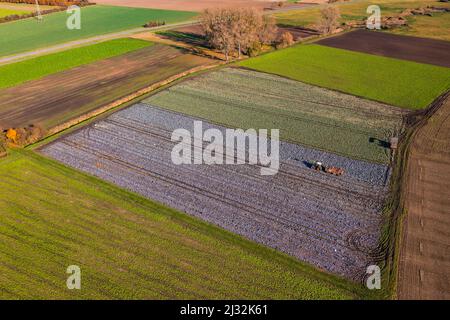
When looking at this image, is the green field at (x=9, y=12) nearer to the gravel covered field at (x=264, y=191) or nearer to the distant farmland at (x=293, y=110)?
the distant farmland at (x=293, y=110)

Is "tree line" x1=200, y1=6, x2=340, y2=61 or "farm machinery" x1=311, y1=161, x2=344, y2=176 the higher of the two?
"tree line" x1=200, y1=6, x2=340, y2=61

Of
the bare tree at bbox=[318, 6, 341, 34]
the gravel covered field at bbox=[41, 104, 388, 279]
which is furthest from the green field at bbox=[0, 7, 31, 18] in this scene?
the bare tree at bbox=[318, 6, 341, 34]

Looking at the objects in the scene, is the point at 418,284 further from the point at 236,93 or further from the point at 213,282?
the point at 236,93

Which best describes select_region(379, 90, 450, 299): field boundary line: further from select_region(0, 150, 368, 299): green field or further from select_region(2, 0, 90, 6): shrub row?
select_region(2, 0, 90, 6): shrub row

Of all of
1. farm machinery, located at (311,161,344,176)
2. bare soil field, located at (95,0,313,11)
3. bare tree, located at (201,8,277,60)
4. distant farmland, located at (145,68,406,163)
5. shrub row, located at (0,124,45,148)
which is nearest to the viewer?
farm machinery, located at (311,161,344,176)

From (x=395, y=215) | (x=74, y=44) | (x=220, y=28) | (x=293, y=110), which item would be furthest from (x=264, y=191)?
(x=74, y=44)
